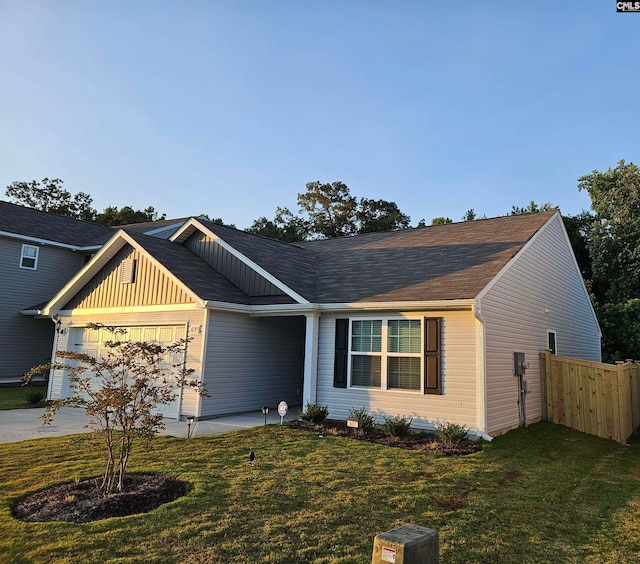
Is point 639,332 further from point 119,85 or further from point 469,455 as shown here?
point 119,85

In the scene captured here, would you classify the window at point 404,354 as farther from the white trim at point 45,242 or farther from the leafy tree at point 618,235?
the leafy tree at point 618,235

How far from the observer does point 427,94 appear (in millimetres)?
12188

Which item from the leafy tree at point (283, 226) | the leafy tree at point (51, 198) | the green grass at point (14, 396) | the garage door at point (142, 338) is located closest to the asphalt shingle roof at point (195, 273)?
the garage door at point (142, 338)

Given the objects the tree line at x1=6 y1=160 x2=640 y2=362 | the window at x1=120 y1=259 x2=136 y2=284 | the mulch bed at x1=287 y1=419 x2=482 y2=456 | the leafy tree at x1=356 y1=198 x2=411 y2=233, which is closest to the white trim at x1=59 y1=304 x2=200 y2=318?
the window at x1=120 y1=259 x2=136 y2=284

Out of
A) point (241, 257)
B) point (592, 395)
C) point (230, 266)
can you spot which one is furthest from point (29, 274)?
point (592, 395)

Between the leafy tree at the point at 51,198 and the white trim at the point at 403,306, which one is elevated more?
the leafy tree at the point at 51,198

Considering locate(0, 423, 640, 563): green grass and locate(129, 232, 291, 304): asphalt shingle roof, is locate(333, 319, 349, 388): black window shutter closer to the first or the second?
locate(129, 232, 291, 304): asphalt shingle roof

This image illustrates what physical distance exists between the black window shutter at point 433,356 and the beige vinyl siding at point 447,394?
100 millimetres

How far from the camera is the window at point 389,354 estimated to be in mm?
9094

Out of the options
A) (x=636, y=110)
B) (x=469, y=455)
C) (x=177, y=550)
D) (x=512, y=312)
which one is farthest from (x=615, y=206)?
(x=177, y=550)

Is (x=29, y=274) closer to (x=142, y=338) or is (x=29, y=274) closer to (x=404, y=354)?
(x=142, y=338)

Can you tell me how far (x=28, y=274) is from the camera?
18.2 m

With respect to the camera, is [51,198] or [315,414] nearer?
[315,414]

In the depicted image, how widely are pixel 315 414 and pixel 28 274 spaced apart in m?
14.8
